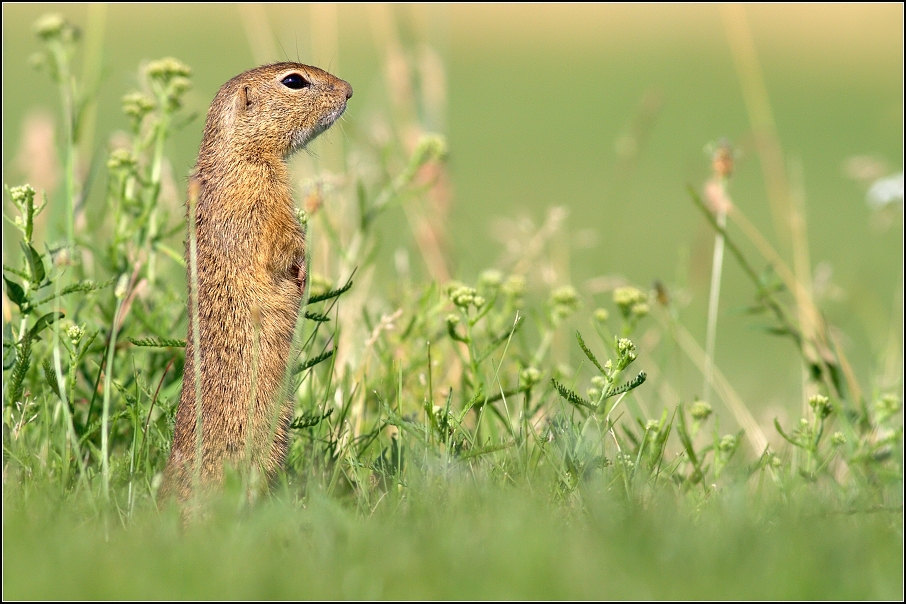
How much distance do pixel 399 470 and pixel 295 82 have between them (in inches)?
57.6

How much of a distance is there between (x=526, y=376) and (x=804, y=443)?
38.9 inches

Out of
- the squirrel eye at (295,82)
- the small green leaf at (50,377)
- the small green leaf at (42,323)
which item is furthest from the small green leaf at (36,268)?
the squirrel eye at (295,82)

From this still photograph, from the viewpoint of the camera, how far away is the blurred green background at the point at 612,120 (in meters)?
5.63

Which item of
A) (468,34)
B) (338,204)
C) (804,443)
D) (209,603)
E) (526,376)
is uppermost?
(468,34)

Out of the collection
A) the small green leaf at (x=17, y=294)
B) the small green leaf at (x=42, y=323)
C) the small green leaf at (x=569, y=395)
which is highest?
the small green leaf at (x=17, y=294)

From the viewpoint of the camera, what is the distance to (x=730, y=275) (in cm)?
1189

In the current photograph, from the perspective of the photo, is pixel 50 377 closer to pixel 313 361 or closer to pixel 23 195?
pixel 23 195

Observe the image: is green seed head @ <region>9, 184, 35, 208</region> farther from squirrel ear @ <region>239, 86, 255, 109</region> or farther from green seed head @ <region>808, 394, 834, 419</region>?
green seed head @ <region>808, 394, 834, 419</region>

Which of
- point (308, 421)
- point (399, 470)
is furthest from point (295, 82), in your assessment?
point (399, 470)

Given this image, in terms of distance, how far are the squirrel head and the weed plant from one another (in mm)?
300

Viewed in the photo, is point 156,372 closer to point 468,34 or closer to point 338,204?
point 338,204

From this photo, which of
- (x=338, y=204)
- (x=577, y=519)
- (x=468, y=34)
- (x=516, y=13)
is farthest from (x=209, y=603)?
(x=516, y=13)

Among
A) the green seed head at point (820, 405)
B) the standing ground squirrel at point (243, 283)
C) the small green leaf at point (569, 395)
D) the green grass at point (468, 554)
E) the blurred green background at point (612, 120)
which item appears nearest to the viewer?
the green grass at point (468, 554)

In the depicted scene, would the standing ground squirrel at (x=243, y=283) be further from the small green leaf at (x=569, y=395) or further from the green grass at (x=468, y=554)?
the small green leaf at (x=569, y=395)
